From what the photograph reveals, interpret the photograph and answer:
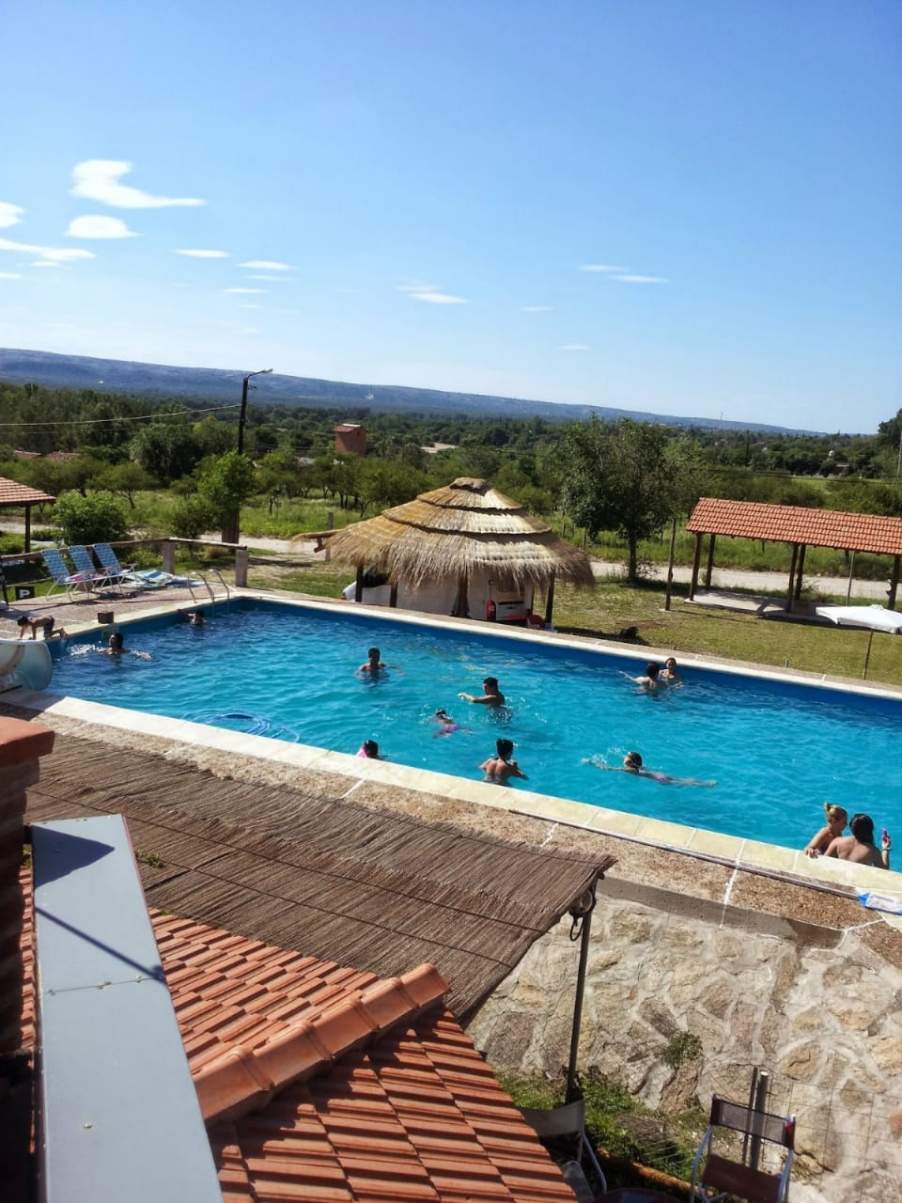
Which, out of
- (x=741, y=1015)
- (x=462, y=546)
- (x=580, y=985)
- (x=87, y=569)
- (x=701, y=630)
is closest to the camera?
(x=580, y=985)

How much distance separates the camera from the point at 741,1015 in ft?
20.5

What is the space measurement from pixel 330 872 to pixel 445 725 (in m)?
8.34

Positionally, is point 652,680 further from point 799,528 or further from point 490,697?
point 799,528

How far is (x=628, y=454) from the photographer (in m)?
25.8

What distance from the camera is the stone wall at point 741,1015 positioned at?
5.40 metres

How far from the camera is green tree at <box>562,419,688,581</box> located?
25719mm

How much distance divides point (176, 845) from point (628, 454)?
22261 mm

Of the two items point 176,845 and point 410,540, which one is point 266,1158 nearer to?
point 176,845

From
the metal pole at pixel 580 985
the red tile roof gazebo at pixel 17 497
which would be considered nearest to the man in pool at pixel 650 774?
the metal pole at pixel 580 985

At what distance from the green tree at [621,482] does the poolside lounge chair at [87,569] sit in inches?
509

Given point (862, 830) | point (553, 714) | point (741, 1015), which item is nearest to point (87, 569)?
point (553, 714)

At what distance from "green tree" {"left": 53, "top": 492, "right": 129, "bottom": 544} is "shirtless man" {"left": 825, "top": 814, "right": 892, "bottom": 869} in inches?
698

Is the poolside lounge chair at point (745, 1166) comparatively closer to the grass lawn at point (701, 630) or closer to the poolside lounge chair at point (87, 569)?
the grass lawn at point (701, 630)

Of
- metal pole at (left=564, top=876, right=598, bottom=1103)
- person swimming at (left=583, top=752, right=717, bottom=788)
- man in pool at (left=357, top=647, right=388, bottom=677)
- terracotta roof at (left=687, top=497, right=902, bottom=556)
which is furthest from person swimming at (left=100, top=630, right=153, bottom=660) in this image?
terracotta roof at (left=687, top=497, right=902, bottom=556)
